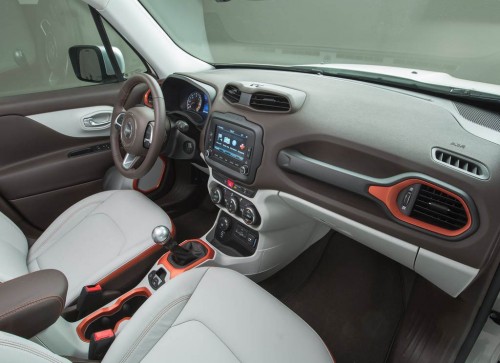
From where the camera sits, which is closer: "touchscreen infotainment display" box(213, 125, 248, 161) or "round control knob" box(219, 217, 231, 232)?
"touchscreen infotainment display" box(213, 125, 248, 161)

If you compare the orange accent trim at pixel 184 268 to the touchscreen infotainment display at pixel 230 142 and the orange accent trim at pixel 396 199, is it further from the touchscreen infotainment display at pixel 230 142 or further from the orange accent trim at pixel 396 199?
the orange accent trim at pixel 396 199

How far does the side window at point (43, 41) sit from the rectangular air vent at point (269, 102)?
1.07 meters

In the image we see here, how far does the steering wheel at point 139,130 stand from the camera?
5.03 feet

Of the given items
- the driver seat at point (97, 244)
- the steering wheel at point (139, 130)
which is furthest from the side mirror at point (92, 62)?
the driver seat at point (97, 244)

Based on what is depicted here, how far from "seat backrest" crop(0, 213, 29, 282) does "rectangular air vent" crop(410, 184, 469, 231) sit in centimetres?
125

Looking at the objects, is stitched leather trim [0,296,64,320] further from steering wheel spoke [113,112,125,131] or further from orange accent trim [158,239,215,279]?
steering wheel spoke [113,112,125,131]

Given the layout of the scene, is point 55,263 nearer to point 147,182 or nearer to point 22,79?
point 147,182

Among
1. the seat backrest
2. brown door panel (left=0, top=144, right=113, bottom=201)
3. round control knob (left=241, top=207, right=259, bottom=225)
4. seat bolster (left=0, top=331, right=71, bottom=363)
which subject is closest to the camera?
seat bolster (left=0, top=331, right=71, bottom=363)

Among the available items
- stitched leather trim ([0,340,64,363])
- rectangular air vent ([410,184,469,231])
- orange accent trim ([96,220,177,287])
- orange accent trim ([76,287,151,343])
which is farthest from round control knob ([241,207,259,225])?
stitched leather trim ([0,340,64,363])

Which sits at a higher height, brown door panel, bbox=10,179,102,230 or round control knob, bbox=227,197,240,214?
round control knob, bbox=227,197,240,214

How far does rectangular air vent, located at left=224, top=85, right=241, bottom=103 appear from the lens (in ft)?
5.05

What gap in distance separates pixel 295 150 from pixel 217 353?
70 cm

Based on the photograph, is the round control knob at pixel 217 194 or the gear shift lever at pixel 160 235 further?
the round control knob at pixel 217 194

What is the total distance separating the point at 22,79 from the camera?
6.73 ft
